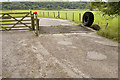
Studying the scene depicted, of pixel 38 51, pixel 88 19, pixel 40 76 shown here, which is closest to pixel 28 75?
pixel 40 76

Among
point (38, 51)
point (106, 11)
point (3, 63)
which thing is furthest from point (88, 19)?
point (3, 63)

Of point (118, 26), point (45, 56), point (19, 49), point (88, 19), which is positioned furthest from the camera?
point (88, 19)

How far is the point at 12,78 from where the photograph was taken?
378 centimetres

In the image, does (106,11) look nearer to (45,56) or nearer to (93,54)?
(93,54)

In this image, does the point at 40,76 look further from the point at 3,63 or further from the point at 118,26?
the point at 118,26

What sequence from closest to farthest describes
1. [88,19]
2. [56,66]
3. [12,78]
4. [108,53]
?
[12,78] → [56,66] → [108,53] → [88,19]

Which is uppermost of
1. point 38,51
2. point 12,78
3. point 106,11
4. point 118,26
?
point 106,11

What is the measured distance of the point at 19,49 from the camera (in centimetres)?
632

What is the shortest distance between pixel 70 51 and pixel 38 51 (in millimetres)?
1680

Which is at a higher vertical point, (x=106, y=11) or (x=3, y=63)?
(x=106, y=11)

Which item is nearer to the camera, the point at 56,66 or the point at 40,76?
the point at 40,76

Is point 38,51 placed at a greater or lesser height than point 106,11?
lesser

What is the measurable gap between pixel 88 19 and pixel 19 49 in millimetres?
8777

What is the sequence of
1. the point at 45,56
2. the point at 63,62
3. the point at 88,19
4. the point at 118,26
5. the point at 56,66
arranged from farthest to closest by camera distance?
the point at 88,19, the point at 118,26, the point at 45,56, the point at 63,62, the point at 56,66
